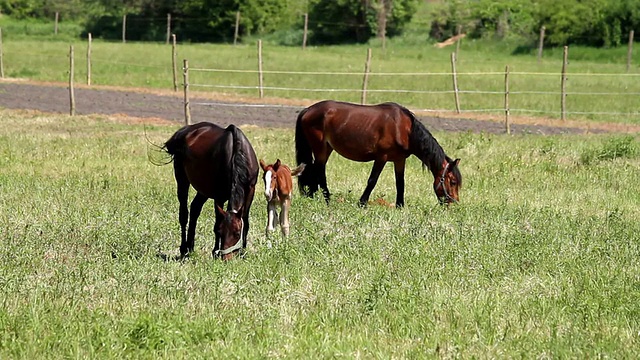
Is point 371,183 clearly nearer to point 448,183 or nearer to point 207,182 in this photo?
point 448,183

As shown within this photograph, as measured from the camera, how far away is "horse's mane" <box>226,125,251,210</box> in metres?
8.77

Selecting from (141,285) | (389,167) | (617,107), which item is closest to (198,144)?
(141,285)

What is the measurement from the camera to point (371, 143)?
1287 cm

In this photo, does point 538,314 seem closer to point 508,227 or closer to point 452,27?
point 508,227

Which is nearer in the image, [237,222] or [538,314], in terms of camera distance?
[538,314]

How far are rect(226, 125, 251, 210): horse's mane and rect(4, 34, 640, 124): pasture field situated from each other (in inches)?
646

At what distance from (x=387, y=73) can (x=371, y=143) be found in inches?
647

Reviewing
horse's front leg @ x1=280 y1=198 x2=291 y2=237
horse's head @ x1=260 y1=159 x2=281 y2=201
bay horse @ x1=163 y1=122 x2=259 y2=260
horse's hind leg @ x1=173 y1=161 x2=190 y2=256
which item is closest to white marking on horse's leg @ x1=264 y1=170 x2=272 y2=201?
horse's head @ x1=260 y1=159 x2=281 y2=201

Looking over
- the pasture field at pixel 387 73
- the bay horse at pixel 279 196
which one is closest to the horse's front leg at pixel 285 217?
the bay horse at pixel 279 196

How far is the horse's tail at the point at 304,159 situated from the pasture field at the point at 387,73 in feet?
40.1

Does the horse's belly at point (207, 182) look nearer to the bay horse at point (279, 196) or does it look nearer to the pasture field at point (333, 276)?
the bay horse at point (279, 196)

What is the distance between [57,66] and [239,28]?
18533mm

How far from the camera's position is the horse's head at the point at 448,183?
40.5ft

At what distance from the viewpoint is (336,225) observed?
10.3m
